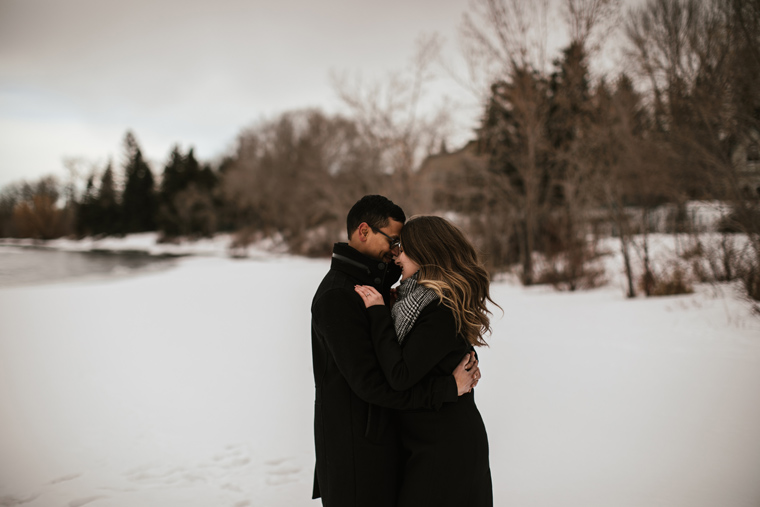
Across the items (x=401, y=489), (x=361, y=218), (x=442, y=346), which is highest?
(x=361, y=218)

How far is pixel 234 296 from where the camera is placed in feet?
49.7

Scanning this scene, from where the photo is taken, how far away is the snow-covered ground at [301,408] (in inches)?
153

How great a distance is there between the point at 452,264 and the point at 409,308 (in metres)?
0.30

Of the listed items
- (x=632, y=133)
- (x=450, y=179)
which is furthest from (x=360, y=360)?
(x=450, y=179)

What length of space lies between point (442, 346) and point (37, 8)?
7.61m

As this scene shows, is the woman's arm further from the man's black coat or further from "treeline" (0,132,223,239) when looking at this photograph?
"treeline" (0,132,223,239)

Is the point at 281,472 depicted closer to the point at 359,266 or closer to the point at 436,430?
the point at 436,430

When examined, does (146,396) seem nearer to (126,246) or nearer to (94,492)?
(94,492)

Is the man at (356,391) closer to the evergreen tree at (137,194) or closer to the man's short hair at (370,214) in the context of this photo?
the man's short hair at (370,214)

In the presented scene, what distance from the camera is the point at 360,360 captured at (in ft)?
6.02

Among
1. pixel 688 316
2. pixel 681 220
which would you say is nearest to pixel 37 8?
pixel 688 316

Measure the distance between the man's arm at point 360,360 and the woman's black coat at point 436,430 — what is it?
1.7 inches

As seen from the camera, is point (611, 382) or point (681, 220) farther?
point (681, 220)

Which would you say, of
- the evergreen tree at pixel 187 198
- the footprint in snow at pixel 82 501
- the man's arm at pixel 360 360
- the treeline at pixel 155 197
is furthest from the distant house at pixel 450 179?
the evergreen tree at pixel 187 198
